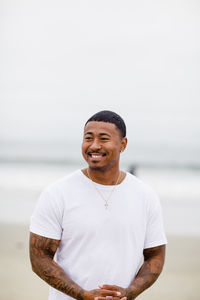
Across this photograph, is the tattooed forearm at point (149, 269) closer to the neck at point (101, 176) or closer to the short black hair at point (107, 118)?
the neck at point (101, 176)

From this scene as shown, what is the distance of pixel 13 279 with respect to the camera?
5.07 m

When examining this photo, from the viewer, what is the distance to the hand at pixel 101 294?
6.43ft

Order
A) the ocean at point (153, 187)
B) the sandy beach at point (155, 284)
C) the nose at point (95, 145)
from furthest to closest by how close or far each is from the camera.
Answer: the ocean at point (153, 187)
the sandy beach at point (155, 284)
the nose at point (95, 145)

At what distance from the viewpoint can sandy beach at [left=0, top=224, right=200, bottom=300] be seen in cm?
473

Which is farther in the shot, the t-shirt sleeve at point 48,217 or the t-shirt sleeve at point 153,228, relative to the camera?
the t-shirt sleeve at point 153,228

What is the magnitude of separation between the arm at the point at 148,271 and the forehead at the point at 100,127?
0.76m

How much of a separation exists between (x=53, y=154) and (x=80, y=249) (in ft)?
76.3

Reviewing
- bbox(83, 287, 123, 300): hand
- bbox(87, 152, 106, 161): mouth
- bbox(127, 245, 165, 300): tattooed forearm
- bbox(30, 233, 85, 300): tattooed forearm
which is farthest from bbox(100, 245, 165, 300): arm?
bbox(87, 152, 106, 161): mouth

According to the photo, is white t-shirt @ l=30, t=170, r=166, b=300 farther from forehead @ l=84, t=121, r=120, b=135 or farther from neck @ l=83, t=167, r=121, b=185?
forehead @ l=84, t=121, r=120, b=135

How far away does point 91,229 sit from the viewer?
1991mm

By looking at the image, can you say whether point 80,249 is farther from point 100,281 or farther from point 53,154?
point 53,154

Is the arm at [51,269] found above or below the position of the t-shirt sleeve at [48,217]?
below

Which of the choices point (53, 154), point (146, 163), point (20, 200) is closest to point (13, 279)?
point (20, 200)

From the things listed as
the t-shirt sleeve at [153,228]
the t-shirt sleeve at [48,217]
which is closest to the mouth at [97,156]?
the t-shirt sleeve at [48,217]
